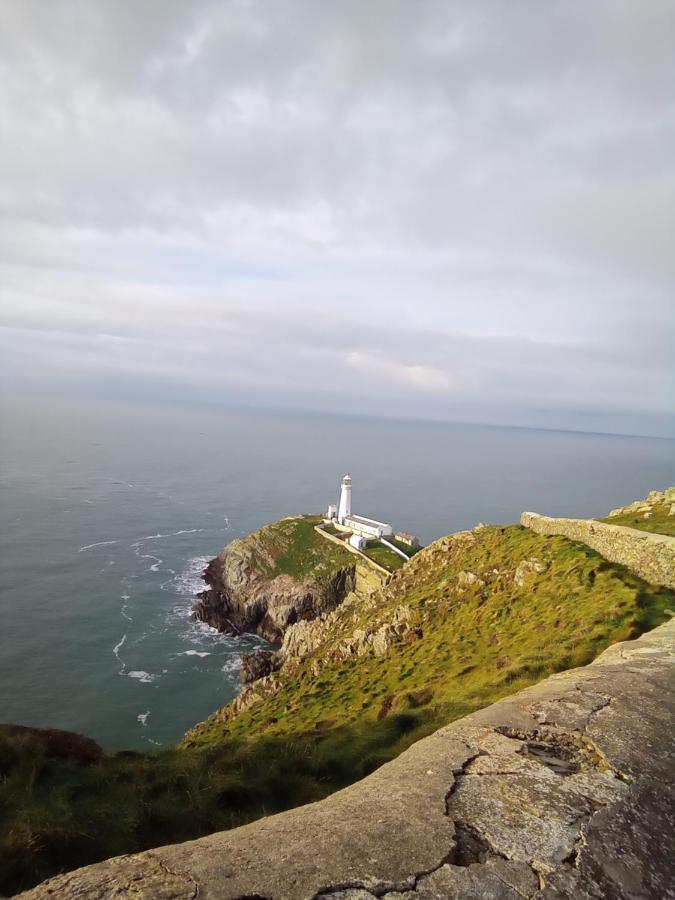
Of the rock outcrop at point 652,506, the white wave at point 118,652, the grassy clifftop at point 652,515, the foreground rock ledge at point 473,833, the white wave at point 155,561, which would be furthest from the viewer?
the white wave at point 155,561

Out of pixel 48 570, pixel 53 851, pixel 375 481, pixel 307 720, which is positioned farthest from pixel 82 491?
pixel 53 851

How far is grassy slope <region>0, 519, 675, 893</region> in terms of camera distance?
299 inches

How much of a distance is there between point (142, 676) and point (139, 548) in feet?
124

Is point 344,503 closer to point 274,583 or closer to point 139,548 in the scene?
point 274,583

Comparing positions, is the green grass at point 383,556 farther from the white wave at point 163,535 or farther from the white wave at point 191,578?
the white wave at point 163,535

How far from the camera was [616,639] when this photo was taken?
45.6 ft

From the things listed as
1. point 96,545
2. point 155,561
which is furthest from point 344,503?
point 96,545

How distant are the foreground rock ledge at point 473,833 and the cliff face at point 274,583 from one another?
188 feet

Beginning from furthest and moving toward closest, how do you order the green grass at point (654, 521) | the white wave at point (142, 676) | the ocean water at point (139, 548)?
the white wave at point (142, 676) < the ocean water at point (139, 548) < the green grass at point (654, 521)

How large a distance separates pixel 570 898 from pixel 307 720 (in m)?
16.4

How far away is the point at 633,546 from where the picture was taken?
20.4m

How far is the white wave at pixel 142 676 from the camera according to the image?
155ft

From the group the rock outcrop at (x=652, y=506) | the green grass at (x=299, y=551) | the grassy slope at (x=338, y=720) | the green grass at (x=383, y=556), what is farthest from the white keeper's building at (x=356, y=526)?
the rock outcrop at (x=652, y=506)

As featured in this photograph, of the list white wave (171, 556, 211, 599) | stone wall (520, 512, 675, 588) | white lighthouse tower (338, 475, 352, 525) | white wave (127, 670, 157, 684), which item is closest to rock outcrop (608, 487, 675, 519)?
stone wall (520, 512, 675, 588)
